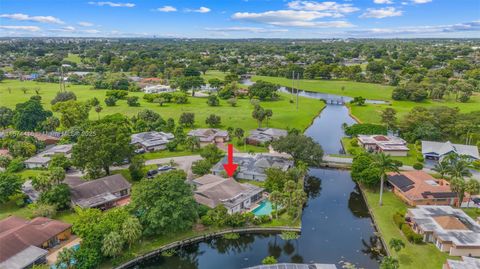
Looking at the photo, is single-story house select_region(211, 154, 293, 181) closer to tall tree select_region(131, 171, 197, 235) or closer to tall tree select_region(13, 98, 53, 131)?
tall tree select_region(131, 171, 197, 235)

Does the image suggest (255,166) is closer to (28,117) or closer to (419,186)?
(419,186)

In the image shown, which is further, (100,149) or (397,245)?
(100,149)

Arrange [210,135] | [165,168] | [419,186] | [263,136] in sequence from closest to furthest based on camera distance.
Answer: [419,186] < [165,168] < [263,136] < [210,135]

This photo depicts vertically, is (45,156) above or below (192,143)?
below

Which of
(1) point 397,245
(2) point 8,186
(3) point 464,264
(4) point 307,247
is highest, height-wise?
(2) point 8,186

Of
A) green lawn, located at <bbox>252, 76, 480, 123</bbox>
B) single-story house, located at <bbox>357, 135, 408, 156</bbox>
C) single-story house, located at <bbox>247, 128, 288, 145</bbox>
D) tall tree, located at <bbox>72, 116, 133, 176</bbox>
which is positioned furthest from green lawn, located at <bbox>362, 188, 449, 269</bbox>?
green lawn, located at <bbox>252, 76, 480, 123</bbox>

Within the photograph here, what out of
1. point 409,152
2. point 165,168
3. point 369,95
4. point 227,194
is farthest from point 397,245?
point 369,95

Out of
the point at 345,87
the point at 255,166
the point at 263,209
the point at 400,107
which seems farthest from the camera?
the point at 345,87
